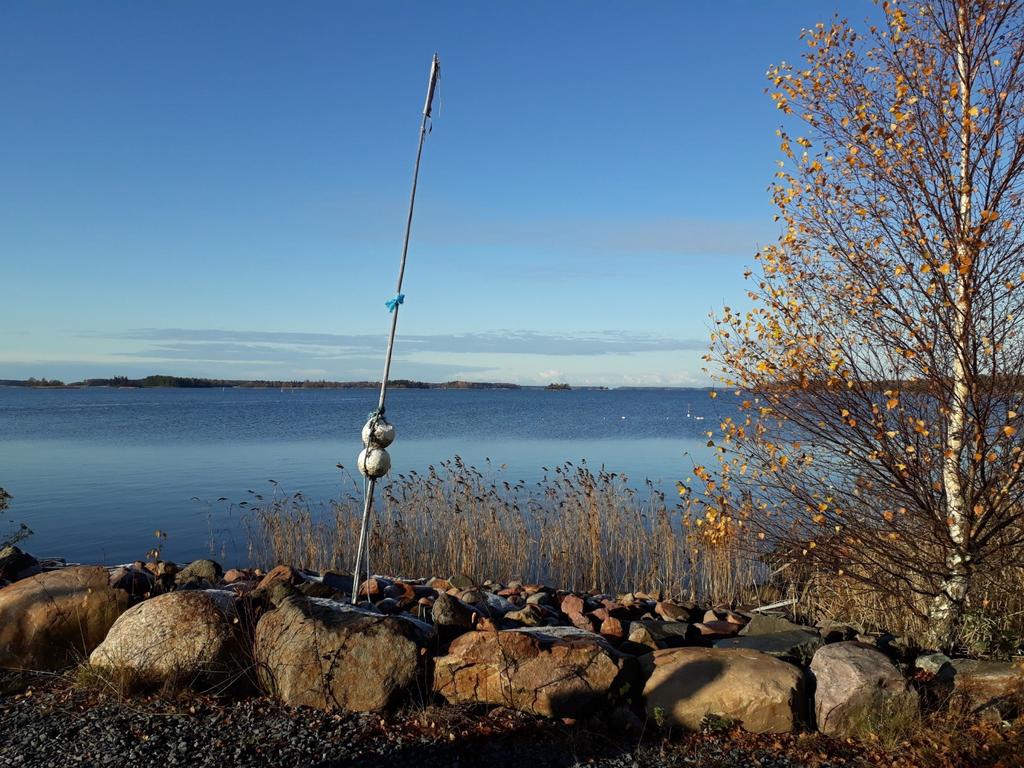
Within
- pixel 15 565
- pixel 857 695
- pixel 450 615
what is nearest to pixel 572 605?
pixel 450 615

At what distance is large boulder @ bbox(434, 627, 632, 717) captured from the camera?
5180 millimetres

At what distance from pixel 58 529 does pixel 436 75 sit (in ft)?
41.0

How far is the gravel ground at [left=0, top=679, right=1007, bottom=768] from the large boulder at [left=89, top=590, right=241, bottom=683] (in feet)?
0.66

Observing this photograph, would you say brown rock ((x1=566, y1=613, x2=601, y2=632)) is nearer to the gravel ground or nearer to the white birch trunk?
the gravel ground

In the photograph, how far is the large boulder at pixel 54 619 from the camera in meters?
5.86

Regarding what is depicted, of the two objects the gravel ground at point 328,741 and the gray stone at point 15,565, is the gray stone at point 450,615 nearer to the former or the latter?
the gravel ground at point 328,741

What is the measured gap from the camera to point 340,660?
17.1ft

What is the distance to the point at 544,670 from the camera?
5.27 metres

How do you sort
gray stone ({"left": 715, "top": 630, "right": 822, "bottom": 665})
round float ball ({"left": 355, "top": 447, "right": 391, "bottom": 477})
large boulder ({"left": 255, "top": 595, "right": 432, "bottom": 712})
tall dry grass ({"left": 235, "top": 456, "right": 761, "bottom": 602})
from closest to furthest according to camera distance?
large boulder ({"left": 255, "top": 595, "right": 432, "bottom": 712}), gray stone ({"left": 715, "top": 630, "right": 822, "bottom": 665}), round float ball ({"left": 355, "top": 447, "right": 391, "bottom": 477}), tall dry grass ({"left": 235, "top": 456, "right": 761, "bottom": 602})

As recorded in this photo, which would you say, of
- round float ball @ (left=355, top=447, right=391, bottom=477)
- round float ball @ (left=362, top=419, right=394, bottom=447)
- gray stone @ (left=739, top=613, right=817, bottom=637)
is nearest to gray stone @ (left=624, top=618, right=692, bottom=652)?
gray stone @ (left=739, top=613, right=817, bottom=637)

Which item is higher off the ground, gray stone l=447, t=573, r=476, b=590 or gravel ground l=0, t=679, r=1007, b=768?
gravel ground l=0, t=679, r=1007, b=768

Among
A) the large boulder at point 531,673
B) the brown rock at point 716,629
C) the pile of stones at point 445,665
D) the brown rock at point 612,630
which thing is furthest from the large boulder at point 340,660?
the brown rock at point 716,629

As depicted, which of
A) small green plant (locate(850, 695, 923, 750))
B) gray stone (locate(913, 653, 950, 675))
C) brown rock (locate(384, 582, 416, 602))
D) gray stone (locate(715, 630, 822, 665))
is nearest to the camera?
small green plant (locate(850, 695, 923, 750))

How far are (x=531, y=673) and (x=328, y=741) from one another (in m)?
1.33
